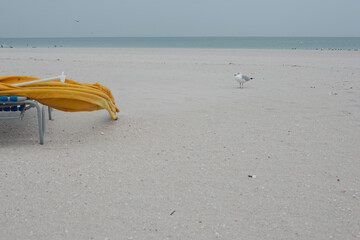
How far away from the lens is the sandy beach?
2566 millimetres

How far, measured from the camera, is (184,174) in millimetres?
3451

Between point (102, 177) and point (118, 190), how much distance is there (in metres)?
0.33

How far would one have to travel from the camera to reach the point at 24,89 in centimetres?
410

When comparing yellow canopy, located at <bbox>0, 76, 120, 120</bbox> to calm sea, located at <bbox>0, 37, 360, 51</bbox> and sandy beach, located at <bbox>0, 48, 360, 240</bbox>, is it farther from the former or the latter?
calm sea, located at <bbox>0, 37, 360, 51</bbox>

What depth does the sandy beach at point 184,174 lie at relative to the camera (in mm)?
2566

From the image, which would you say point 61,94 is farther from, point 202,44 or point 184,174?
point 202,44

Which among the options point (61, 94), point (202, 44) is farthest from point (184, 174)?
point (202, 44)

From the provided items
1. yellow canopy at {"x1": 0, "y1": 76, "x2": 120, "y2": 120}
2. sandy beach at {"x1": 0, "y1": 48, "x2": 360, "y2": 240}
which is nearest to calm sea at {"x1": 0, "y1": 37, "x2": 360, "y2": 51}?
sandy beach at {"x1": 0, "y1": 48, "x2": 360, "y2": 240}

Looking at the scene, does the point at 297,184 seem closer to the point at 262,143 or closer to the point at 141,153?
the point at 262,143

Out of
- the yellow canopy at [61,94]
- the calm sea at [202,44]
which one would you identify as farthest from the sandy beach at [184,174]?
the calm sea at [202,44]

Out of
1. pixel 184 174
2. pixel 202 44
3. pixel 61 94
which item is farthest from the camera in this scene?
pixel 202 44

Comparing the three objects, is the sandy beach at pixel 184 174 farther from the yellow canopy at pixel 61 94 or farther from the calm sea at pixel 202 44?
the calm sea at pixel 202 44

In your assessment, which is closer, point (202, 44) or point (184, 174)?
point (184, 174)

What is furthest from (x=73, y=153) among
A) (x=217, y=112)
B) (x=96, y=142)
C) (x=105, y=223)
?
(x=217, y=112)
